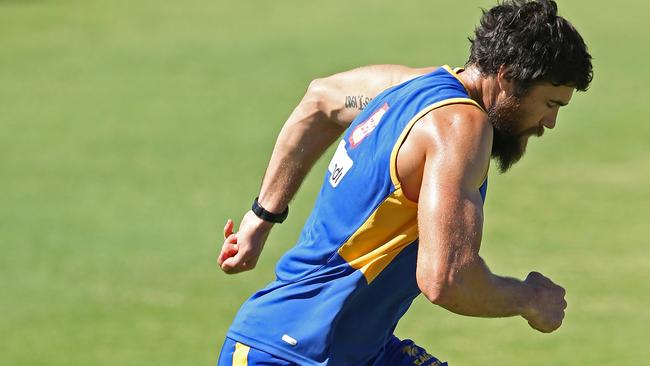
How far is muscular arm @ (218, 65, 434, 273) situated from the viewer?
17.9 ft

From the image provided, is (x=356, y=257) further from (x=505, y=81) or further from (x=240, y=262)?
(x=240, y=262)

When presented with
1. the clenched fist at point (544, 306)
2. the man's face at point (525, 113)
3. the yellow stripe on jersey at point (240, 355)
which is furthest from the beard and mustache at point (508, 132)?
the yellow stripe on jersey at point (240, 355)

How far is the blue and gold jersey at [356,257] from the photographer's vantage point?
4.59 meters

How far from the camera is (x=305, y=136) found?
18.2 ft

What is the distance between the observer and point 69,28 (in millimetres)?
22234

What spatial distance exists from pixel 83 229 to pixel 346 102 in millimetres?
6815

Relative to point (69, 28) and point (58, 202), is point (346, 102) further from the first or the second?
point (69, 28)

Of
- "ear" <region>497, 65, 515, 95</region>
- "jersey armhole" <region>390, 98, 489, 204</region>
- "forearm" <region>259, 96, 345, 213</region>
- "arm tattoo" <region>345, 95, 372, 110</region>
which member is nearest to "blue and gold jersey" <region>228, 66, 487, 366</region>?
"jersey armhole" <region>390, 98, 489, 204</region>

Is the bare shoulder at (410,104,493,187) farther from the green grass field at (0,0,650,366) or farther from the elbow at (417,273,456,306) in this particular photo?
the green grass field at (0,0,650,366)

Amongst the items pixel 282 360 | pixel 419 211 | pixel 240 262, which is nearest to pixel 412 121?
pixel 419 211

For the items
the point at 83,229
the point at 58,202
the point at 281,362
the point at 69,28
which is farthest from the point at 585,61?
the point at 69,28

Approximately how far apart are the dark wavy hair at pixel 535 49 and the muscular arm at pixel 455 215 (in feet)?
1.09

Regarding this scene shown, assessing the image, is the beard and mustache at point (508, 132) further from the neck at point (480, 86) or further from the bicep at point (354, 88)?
the bicep at point (354, 88)

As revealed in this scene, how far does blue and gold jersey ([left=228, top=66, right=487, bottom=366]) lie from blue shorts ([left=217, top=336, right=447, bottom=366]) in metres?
0.03
